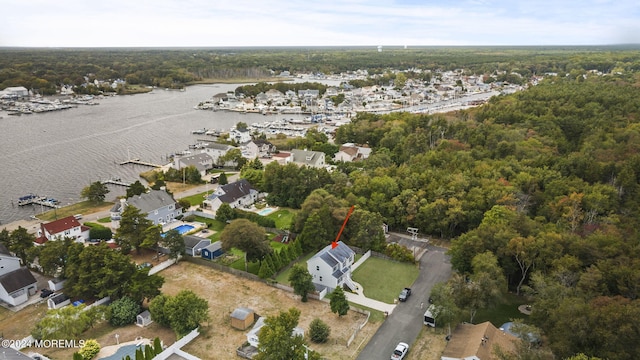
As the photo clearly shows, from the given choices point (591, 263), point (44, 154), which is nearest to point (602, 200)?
point (591, 263)

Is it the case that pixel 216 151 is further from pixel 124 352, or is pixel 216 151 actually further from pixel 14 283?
pixel 124 352

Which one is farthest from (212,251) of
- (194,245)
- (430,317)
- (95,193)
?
(95,193)

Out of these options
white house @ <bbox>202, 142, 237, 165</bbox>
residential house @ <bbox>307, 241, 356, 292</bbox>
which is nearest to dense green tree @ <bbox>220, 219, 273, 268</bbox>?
residential house @ <bbox>307, 241, 356, 292</bbox>

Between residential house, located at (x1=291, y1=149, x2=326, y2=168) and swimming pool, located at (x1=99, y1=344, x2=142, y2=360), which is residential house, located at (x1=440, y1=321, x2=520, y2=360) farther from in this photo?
residential house, located at (x1=291, y1=149, x2=326, y2=168)

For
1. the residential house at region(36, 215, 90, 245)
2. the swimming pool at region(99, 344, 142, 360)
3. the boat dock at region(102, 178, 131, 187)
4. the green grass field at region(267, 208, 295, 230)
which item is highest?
the residential house at region(36, 215, 90, 245)

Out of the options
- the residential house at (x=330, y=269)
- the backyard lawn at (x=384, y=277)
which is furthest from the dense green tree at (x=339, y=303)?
the backyard lawn at (x=384, y=277)
